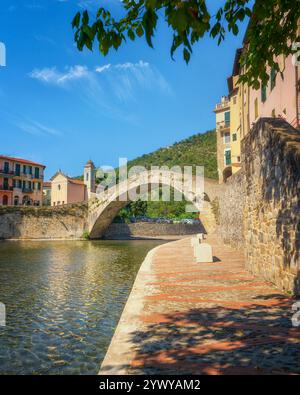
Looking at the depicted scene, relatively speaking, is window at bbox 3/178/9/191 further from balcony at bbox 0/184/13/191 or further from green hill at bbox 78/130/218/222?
green hill at bbox 78/130/218/222

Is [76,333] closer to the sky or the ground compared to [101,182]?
closer to the ground

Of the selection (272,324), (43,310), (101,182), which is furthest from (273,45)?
(101,182)

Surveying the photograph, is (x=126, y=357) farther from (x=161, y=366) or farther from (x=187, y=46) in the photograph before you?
(x=187, y=46)

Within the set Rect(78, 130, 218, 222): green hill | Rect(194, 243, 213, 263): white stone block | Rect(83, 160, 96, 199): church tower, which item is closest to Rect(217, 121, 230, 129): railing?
Rect(78, 130, 218, 222): green hill

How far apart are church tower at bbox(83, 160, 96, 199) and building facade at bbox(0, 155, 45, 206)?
7397mm

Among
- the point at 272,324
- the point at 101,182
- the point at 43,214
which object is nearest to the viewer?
the point at 272,324

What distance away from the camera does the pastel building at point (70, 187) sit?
5309 centimetres

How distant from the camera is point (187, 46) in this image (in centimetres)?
308

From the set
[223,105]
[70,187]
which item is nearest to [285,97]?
[223,105]

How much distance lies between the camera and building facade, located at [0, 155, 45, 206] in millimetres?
49344

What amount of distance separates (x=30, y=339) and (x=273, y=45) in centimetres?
550

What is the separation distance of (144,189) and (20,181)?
25.9m

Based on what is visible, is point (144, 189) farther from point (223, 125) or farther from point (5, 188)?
point (5, 188)

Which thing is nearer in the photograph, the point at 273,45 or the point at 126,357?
the point at 126,357
